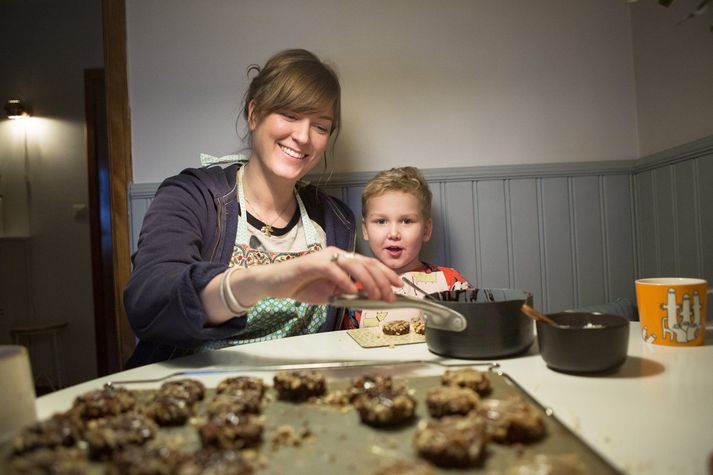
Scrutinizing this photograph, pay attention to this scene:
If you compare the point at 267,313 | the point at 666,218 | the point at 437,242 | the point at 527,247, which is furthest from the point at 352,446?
the point at 666,218

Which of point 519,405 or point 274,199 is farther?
point 274,199

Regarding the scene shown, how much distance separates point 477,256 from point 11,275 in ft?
11.9

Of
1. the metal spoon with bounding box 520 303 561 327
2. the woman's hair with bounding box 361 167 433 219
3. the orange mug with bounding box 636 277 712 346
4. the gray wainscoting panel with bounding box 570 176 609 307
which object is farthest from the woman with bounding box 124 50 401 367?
the gray wainscoting panel with bounding box 570 176 609 307

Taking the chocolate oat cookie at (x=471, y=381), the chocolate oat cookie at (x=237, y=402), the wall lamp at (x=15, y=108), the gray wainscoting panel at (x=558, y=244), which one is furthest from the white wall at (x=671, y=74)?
the wall lamp at (x=15, y=108)

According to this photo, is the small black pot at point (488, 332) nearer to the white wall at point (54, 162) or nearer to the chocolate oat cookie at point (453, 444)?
the chocolate oat cookie at point (453, 444)

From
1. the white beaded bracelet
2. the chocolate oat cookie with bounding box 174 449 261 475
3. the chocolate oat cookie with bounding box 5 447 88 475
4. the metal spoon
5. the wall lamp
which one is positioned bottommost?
the chocolate oat cookie with bounding box 174 449 261 475

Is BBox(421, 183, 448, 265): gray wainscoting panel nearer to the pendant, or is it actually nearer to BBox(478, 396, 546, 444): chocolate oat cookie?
the pendant

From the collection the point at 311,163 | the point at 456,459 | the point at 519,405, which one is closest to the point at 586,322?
the point at 519,405

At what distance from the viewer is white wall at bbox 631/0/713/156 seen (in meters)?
1.59

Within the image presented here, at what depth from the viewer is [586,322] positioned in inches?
35.0

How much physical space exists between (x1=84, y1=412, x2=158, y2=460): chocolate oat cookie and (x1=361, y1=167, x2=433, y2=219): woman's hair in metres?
1.20

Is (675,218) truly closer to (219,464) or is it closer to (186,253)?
(186,253)

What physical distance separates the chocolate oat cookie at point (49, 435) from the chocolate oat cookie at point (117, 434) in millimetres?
16

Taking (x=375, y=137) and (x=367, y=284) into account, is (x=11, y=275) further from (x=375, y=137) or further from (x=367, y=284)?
(x=367, y=284)
